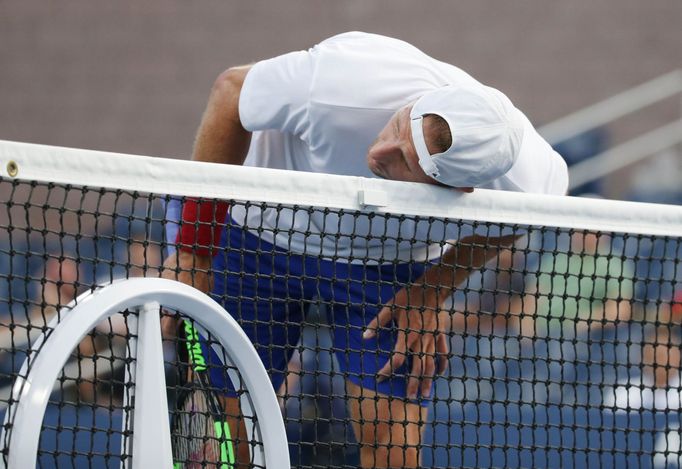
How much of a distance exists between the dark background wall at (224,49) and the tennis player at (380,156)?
298 cm

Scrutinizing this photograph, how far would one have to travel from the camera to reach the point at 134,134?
4.76 metres

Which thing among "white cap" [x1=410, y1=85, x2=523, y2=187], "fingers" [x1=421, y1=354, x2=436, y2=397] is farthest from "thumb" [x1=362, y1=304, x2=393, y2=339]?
"white cap" [x1=410, y1=85, x2=523, y2=187]

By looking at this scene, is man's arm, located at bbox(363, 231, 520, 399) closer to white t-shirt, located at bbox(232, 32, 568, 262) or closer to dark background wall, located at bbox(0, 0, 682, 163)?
white t-shirt, located at bbox(232, 32, 568, 262)

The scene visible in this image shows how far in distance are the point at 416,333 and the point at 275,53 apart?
11.0 ft

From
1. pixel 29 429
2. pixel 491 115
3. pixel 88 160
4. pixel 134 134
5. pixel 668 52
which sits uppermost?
pixel 668 52

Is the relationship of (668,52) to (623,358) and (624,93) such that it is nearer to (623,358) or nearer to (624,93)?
(624,93)

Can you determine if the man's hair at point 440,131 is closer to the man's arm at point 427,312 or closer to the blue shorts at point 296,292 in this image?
the man's arm at point 427,312

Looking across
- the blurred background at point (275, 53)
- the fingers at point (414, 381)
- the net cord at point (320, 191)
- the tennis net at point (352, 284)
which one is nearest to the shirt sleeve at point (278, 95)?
the tennis net at point (352, 284)

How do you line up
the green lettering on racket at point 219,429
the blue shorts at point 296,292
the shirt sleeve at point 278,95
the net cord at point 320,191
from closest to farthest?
the net cord at point 320,191
the green lettering on racket at point 219,429
the shirt sleeve at point 278,95
the blue shorts at point 296,292

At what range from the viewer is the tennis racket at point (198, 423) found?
1587 mm

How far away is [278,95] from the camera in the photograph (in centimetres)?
172

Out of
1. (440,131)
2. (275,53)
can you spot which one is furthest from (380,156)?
Answer: (275,53)

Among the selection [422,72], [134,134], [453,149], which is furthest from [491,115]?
[134,134]

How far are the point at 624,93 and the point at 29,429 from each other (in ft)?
14.3
